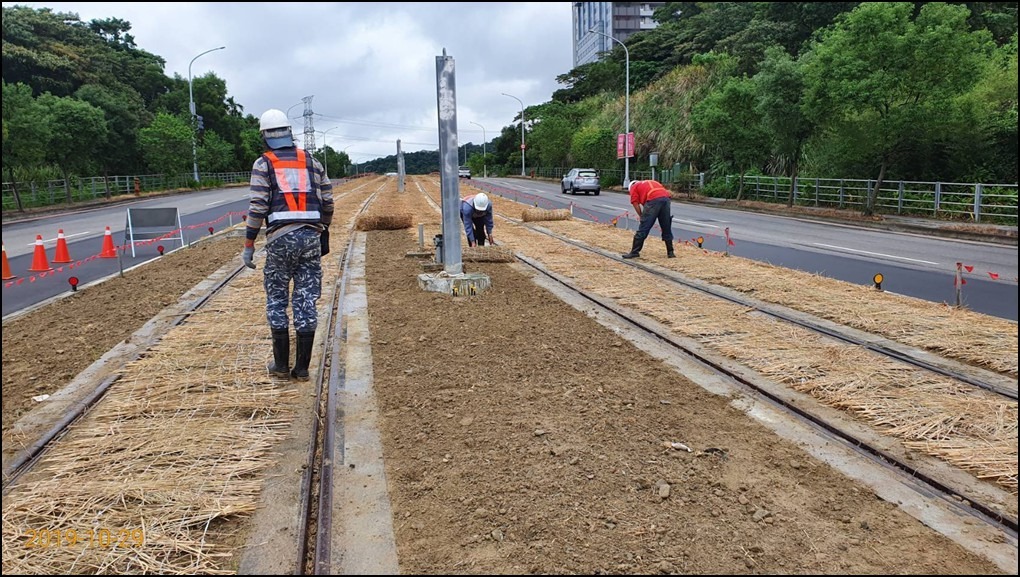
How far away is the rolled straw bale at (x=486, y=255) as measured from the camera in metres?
11.0

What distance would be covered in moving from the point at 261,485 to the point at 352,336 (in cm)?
318

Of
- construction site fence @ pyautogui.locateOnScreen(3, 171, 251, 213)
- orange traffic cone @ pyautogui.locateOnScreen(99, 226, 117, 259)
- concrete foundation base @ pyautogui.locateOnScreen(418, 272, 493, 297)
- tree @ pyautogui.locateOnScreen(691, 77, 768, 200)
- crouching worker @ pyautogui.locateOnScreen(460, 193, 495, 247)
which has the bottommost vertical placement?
concrete foundation base @ pyautogui.locateOnScreen(418, 272, 493, 297)

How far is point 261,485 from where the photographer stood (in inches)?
140

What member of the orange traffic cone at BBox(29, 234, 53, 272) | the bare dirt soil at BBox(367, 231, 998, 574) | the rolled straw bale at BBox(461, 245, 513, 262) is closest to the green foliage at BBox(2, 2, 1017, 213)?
the bare dirt soil at BBox(367, 231, 998, 574)

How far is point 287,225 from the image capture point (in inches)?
197

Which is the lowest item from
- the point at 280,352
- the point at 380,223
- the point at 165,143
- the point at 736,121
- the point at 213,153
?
the point at 280,352

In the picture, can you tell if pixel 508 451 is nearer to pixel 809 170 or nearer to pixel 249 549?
pixel 249 549

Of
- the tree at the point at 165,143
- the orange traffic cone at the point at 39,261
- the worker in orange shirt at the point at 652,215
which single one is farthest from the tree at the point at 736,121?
the tree at the point at 165,143

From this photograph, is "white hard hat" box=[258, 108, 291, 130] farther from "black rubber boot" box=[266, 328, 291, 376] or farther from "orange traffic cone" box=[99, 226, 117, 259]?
"orange traffic cone" box=[99, 226, 117, 259]

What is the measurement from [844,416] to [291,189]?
4.20 metres

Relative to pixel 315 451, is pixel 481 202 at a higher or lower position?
higher

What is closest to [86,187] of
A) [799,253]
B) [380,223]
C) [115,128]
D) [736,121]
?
[115,128]

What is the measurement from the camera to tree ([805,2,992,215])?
60.4 ft

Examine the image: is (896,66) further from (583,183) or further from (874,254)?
(583,183)
